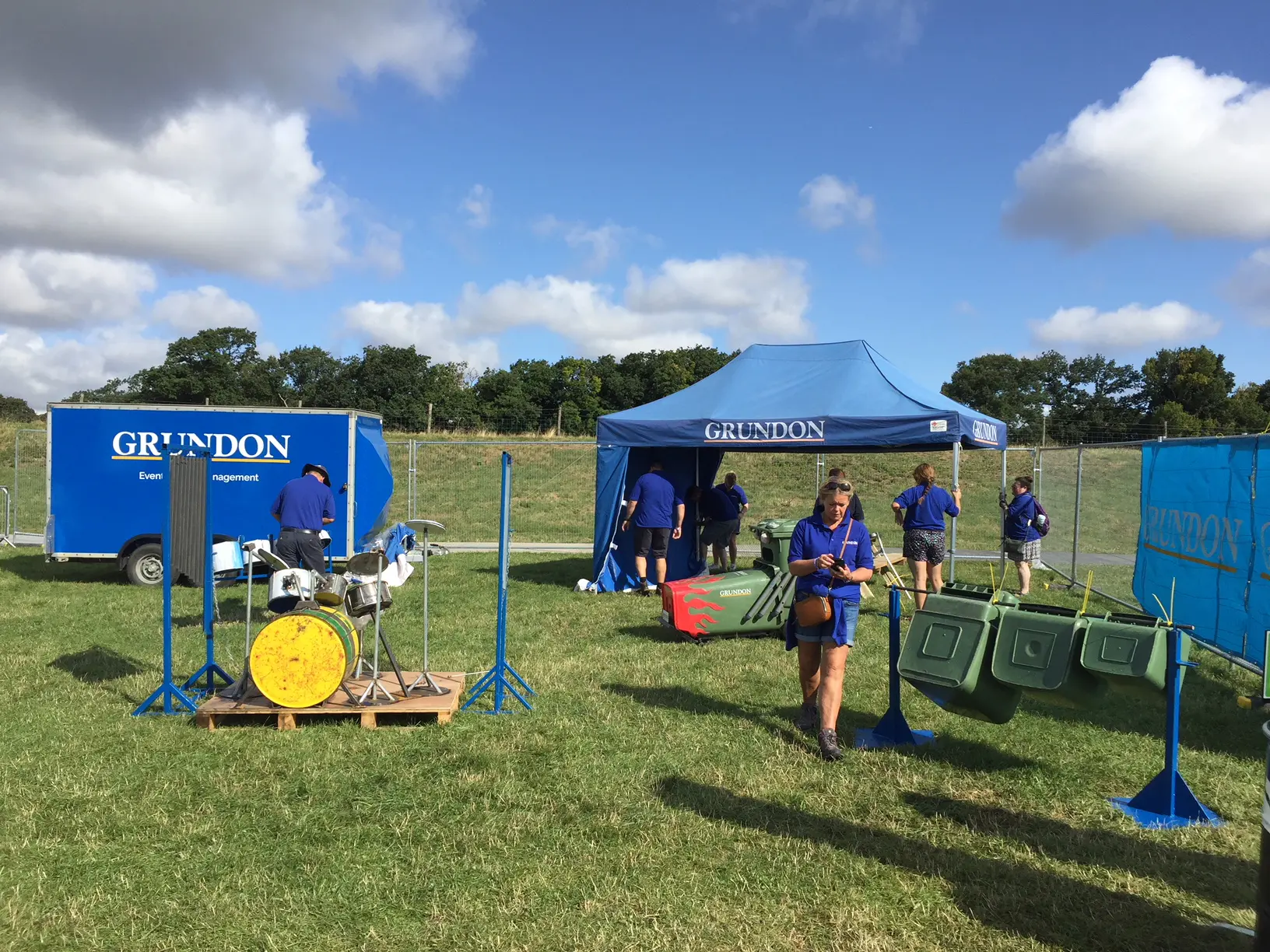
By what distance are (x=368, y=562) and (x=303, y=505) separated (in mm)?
2581

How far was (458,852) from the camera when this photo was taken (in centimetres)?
419

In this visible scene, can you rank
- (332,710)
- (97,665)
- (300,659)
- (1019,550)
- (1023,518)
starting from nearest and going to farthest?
(300,659), (332,710), (97,665), (1023,518), (1019,550)

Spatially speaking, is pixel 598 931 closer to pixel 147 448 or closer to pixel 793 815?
pixel 793 815

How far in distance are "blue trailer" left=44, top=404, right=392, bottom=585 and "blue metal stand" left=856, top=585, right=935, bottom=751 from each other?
8442mm

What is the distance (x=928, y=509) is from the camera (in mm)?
9836

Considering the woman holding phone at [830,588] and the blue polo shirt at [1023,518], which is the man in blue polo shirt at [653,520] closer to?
the blue polo shirt at [1023,518]

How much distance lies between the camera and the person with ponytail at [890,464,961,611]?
386 inches

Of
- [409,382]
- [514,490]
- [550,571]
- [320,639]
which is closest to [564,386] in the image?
[409,382]

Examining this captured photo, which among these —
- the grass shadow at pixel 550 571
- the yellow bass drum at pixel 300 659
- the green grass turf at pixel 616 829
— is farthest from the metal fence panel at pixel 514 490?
the green grass turf at pixel 616 829

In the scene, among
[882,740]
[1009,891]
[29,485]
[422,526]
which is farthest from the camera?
[29,485]

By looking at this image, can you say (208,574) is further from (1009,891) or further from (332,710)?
(1009,891)

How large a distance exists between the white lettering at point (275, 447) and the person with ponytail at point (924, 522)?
327 inches

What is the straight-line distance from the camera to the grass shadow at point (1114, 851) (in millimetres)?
3863

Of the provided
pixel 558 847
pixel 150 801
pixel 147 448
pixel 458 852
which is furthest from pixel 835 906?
pixel 147 448
